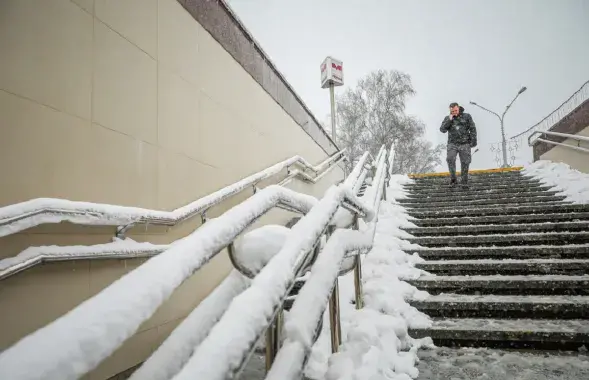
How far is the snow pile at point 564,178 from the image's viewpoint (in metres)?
5.27

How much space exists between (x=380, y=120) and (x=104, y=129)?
23.6 metres

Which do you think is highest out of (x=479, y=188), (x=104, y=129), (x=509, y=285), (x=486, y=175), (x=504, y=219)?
(x=486, y=175)

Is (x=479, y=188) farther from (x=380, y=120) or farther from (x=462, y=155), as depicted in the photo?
(x=380, y=120)

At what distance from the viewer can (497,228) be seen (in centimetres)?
413

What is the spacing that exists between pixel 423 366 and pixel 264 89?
151 inches

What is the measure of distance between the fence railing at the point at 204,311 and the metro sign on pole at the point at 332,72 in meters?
11.1

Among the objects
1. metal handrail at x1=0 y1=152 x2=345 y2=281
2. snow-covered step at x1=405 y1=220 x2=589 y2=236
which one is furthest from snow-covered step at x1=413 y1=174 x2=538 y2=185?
metal handrail at x1=0 y1=152 x2=345 y2=281

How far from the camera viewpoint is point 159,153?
2.73m

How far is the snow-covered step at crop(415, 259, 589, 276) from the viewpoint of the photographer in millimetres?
3031

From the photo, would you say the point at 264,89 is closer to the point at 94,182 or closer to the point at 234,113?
the point at 234,113

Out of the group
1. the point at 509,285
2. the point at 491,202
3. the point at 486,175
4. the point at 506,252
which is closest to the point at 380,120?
the point at 486,175

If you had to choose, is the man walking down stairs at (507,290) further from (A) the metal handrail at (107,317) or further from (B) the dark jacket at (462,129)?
(B) the dark jacket at (462,129)

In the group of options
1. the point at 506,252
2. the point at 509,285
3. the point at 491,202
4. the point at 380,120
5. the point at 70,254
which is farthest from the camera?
the point at 380,120

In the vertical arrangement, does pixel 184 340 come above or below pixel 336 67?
below
